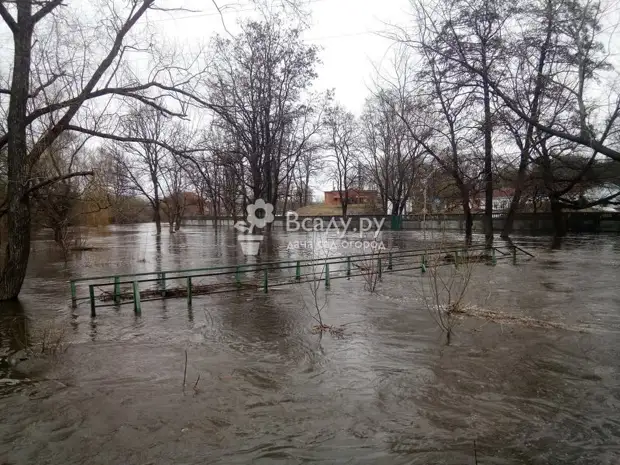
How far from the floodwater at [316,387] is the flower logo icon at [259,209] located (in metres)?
13.1

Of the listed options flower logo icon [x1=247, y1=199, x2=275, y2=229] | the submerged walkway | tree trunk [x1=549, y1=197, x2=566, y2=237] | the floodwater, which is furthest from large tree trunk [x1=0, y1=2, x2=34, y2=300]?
tree trunk [x1=549, y1=197, x2=566, y2=237]

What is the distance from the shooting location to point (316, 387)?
4750mm

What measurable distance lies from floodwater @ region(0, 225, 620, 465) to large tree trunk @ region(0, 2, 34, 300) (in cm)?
117

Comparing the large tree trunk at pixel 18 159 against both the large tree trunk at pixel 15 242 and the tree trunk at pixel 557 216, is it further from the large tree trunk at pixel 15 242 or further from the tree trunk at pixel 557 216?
the tree trunk at pixel 557 216

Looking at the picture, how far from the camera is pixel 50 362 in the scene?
5551mm

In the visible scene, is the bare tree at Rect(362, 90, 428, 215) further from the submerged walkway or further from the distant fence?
the submerged walkway

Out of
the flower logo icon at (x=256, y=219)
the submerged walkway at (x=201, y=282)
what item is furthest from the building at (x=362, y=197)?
the submerged walkway at (x=201, y=282)

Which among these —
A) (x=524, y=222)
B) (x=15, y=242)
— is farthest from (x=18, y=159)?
(x=524, y=222)

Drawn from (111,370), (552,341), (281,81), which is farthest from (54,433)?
(281,81)

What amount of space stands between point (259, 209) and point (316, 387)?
64.6ft

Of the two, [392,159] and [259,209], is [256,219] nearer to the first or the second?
[259,209]

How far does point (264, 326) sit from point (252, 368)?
2.03 meters

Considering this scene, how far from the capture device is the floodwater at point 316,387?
3.51 meters

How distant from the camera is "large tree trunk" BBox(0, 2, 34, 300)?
8281mm
